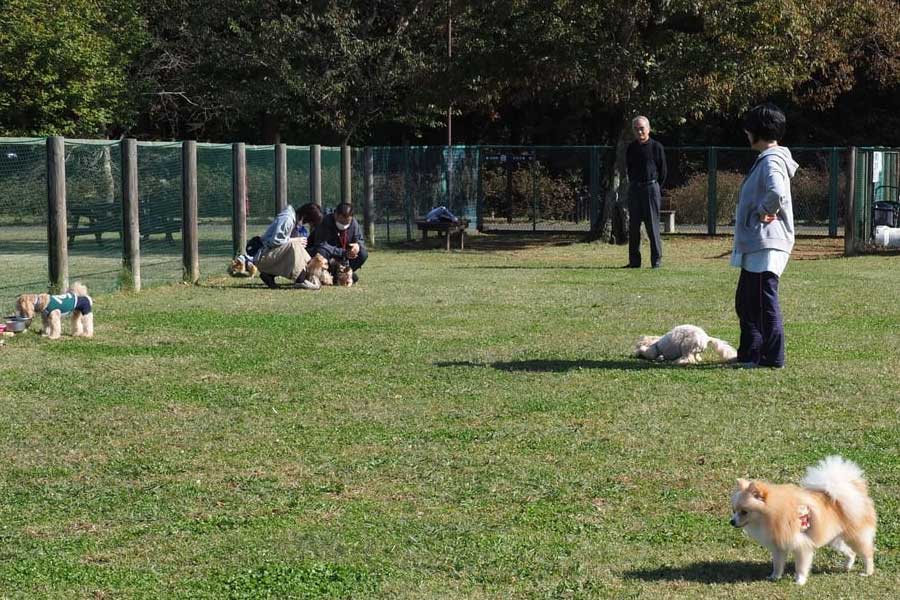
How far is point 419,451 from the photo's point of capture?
696cm

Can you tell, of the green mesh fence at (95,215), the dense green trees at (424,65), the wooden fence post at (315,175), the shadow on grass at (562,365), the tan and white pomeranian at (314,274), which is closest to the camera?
the shadow on grass at (562,365)

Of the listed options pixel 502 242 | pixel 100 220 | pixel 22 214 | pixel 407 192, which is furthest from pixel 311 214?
pixel 502 242

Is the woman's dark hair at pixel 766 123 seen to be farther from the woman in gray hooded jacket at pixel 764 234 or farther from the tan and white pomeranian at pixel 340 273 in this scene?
the tan and white pomeranian at pixel 340 273

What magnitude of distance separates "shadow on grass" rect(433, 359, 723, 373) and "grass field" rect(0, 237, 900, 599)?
0.16ft

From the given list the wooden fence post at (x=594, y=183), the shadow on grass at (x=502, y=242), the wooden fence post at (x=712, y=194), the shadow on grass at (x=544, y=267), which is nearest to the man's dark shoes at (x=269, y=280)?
the shadow on grass at (x=544, y=267)

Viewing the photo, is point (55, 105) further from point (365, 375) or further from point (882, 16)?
point (365, 375)

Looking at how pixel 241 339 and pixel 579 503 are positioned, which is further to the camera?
pixel 241 339

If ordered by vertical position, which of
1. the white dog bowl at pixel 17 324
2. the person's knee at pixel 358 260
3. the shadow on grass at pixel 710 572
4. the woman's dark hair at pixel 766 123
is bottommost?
the shadow on grass at pixel 710 572

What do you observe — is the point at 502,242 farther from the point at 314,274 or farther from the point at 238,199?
the point at 314,274

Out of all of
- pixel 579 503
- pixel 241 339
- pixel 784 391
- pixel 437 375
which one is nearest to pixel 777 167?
pixel 784 391

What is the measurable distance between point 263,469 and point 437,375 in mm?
2828

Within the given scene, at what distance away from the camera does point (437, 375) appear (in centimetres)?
930

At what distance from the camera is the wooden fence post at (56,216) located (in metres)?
13.6

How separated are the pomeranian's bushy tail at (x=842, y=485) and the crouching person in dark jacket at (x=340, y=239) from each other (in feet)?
37.7
